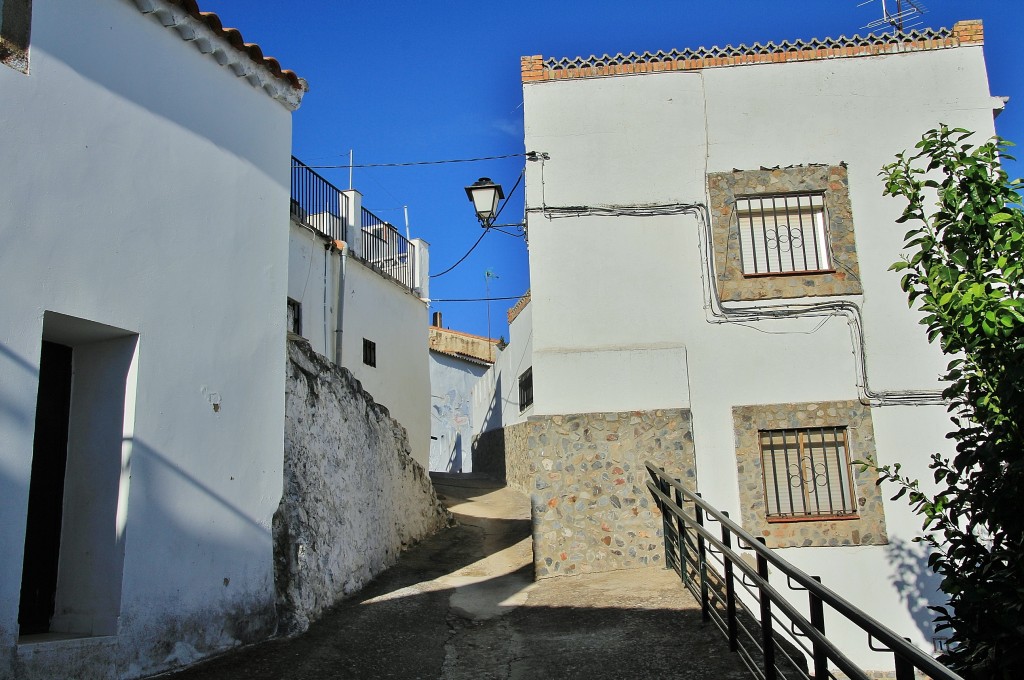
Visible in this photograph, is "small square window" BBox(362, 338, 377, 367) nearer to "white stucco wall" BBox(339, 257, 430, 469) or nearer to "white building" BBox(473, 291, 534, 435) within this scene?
"white stucco wall" BBox(339, 257, 430, 469)

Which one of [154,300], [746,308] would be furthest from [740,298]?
[154,300]

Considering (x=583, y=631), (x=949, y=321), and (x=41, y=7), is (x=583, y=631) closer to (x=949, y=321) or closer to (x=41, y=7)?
(x=949, y=321)

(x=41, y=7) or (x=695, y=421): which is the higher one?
(x=41, y=7)

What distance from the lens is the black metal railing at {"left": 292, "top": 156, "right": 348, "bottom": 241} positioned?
15297mm

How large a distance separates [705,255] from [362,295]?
822 centimetres

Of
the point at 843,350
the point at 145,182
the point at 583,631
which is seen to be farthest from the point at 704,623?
the point at 145,182

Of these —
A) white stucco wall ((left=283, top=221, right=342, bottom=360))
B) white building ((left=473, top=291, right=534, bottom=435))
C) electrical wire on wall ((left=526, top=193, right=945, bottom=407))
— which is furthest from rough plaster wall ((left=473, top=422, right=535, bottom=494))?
electrical wire on wall ((left=526, top=193, right=945, bottom=407))

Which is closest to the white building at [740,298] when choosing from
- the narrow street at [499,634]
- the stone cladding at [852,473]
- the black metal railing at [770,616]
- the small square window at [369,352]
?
the stone cladding at [852,473]

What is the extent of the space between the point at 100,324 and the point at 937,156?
563 cm

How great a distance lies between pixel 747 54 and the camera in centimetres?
1062

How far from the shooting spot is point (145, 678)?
19.2ft

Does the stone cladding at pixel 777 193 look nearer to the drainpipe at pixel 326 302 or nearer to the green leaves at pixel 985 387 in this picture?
the green leaves at pixel 985 387

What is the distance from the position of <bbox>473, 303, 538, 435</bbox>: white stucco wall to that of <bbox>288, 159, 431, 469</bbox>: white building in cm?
189

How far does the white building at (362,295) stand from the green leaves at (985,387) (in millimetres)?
10451
